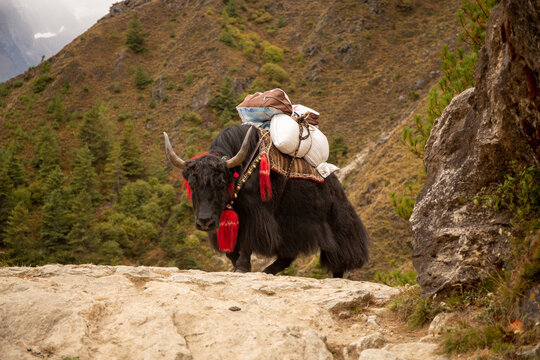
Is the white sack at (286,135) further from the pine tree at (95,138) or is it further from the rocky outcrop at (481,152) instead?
the pine tree at (95,138)

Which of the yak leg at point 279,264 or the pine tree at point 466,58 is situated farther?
the yak leg at point 279,264

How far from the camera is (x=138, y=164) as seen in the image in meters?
32.2

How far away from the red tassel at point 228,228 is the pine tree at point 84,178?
86.1 ft

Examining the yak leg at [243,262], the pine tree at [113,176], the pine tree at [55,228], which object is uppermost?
the pine tree at [113,176]

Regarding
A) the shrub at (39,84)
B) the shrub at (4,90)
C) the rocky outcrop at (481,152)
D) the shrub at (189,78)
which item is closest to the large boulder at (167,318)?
the rocky outcrop at (481,152)

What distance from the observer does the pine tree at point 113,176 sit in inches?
1203

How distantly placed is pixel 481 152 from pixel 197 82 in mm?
38006

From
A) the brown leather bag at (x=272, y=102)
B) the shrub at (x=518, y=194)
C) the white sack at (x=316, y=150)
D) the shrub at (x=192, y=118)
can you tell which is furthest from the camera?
the shrub at (x=192, y=118)

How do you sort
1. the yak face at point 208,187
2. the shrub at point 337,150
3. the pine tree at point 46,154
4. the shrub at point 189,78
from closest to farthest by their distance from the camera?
the yak face at point 208,187
the shrub at point 337,150
the pine tree at point 46,154
the shrub at point 189,78

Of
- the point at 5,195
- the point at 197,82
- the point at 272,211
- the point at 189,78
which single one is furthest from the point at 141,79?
the point at 272,211

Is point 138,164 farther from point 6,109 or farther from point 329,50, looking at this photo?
point 329,50

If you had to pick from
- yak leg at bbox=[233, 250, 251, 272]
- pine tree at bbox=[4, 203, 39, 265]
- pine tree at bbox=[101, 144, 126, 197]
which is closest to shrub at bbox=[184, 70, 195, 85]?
pine tree at bbox=[101, 144, 126, 197]

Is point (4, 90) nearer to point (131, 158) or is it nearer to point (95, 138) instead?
point (95, 138)

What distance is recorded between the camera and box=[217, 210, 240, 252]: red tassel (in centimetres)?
457
